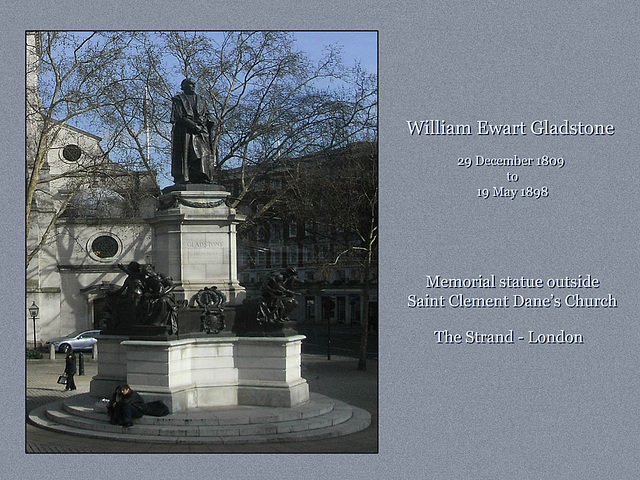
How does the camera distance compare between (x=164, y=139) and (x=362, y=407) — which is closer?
(x=362, y=407)

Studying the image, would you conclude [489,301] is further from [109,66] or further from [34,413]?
[109,66]

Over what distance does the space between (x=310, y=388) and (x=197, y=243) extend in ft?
26.3

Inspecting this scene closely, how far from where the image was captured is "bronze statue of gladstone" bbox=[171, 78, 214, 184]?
717 inches

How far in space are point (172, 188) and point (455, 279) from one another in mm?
7430

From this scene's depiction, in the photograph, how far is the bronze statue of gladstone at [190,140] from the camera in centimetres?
1820

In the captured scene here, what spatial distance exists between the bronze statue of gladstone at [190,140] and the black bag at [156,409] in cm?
477

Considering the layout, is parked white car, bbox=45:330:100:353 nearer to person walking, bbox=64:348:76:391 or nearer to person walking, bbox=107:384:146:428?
person walking, bbox=64:348:76:391

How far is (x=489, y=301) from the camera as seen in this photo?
12.5 metres

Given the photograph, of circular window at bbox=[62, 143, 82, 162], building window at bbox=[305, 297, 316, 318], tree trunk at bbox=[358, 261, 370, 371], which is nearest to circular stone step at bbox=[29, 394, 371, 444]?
tree trunk at bbox=[358, 261, 370, 371]

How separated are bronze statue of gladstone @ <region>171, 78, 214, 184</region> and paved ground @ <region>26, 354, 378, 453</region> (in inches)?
227

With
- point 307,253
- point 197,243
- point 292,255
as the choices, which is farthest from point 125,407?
point 292,255

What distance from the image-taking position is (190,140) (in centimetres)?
1834

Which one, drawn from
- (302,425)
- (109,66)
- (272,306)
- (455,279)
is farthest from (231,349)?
(109,66)

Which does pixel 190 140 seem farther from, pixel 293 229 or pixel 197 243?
pixel 293 229
